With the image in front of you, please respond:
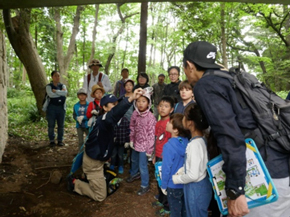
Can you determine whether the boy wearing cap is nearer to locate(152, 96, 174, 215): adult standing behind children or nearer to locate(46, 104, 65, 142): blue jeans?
locate(46, 104, 65, 142): blue jeans

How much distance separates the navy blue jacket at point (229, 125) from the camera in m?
1.38

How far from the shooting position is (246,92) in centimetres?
148

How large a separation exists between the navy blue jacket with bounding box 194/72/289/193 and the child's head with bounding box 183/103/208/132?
17.6 inches

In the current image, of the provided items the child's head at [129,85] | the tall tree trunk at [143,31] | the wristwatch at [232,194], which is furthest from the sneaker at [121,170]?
the tall tree trunk at [143,31]

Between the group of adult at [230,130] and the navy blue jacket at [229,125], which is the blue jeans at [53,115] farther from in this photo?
the navy blue jacket at [229,125]

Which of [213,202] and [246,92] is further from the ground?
[246,92]

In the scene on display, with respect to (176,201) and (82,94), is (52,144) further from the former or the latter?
(176,201)

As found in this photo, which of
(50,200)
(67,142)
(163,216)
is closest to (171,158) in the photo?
(163,216)

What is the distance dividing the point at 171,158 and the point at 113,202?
1943mm

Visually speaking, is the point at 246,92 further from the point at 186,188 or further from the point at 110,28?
the point at 110,28

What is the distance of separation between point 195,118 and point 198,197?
2.59 feet

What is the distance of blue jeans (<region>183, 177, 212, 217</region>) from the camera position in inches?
82.0

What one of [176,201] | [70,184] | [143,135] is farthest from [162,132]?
[70,184]

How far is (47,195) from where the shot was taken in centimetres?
403
